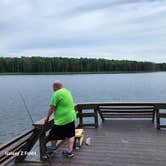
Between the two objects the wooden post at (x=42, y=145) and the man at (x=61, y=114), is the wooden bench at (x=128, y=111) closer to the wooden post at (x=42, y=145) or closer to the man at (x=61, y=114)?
the man at (x=61, y=114)

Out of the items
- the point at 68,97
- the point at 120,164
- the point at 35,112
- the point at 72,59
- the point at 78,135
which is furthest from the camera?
the point at 72,59

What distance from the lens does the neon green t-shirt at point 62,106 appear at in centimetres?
483

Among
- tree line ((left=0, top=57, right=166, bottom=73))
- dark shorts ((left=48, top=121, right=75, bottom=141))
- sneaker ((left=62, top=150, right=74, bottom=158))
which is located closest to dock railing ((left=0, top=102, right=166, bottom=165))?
dark shorts ((left=48, top=121, right=75, bottom=141))

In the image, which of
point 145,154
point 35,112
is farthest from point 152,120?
point 35,112

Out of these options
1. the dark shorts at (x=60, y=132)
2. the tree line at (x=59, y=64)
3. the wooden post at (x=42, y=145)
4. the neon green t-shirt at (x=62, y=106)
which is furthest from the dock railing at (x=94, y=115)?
the tree line at (x=59, y=64)

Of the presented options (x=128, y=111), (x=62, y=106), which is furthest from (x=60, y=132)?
(x=128, y=111)

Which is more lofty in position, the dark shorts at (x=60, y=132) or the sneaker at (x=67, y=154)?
the dark shorts at (x=60, y=132)

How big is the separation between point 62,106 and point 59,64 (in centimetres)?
9535

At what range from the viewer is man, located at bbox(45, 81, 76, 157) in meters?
4.84

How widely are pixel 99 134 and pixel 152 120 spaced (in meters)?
1.99

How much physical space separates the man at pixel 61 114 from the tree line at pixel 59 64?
308ft

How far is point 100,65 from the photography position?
108062 millimetres

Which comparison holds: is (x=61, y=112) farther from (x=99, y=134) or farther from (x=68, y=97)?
(x=99, y=134)

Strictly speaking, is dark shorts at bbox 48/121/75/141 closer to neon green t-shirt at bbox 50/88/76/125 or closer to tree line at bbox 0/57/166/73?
neon green t-shirt at bbox 50/88/76/125
